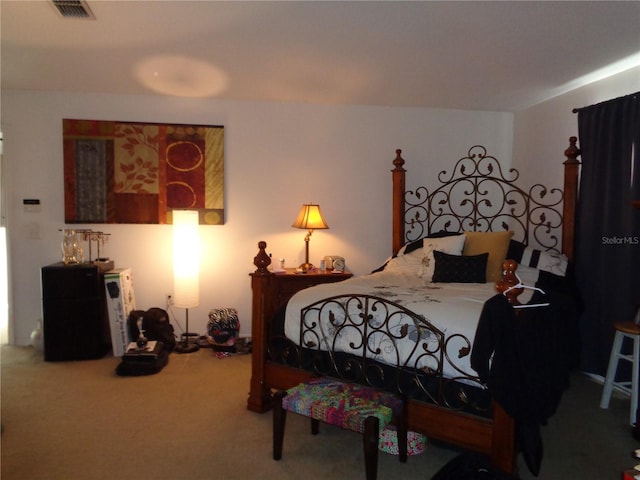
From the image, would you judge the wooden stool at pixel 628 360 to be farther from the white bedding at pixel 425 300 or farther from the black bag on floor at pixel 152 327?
the black bag on floor at pixel 152 327

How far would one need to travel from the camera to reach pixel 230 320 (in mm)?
4312

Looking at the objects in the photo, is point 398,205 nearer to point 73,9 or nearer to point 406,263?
point 406,263

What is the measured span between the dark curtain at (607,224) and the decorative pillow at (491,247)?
1.90 ft

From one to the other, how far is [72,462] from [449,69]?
350 cm

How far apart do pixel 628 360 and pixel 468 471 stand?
1.79 meters

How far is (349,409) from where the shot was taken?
2.17m

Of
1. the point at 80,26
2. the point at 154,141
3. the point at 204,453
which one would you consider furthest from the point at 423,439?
the point at 154,141

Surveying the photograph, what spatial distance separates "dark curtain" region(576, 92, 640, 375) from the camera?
3.25 m

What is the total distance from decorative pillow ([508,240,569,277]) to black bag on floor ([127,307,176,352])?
9.96 ft

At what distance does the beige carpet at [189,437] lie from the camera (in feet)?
7.63

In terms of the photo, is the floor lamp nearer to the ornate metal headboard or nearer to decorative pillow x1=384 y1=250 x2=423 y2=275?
decorative pillow x1=384 y1=250 x2=423 y2=275

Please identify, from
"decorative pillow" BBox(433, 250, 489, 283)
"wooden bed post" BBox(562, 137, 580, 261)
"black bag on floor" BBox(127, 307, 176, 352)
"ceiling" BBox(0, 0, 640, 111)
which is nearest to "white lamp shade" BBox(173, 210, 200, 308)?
"black bag on floor" BBox(127, 307, 176, 352)

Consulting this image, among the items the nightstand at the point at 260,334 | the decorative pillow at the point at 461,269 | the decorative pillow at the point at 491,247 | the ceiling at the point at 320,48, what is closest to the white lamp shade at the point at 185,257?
the ceiling at the point at 320,48

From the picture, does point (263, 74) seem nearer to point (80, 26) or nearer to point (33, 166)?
point (80, 26)
